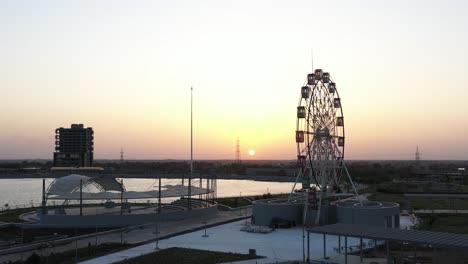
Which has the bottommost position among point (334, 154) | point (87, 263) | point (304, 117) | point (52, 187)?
point (87, 263)

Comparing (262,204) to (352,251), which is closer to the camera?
(352,251)

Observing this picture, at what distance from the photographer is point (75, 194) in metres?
48.3

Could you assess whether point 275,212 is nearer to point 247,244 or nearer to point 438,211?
point 247,244

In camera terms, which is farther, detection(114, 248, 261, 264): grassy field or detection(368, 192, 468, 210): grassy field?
detection(368, 192, 468, 210): grassy field

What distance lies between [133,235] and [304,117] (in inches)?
717

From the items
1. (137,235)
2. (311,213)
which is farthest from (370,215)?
(137,235)

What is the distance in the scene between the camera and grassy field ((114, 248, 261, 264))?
28141 mm

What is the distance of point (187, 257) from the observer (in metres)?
29.4

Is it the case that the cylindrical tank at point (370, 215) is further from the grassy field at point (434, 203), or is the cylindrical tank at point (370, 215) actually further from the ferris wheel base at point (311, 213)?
the grassy field at point (434, 203)

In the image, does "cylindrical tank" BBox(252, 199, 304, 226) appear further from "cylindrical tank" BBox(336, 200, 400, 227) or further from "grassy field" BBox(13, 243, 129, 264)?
"grassy field" BBox(13, 243, 129, 264)

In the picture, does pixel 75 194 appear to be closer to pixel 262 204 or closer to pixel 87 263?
pixel 262 204

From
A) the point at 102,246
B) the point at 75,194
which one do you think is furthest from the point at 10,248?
the point at 75,194

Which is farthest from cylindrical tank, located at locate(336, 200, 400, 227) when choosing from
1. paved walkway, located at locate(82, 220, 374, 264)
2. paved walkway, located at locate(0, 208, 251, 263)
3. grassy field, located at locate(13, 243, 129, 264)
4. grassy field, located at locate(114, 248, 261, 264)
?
grassy field, located at locate(13, 243, 129, 264)

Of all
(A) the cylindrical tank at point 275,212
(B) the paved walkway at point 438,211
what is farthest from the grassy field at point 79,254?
(B) the paved walkway at point 438,211
